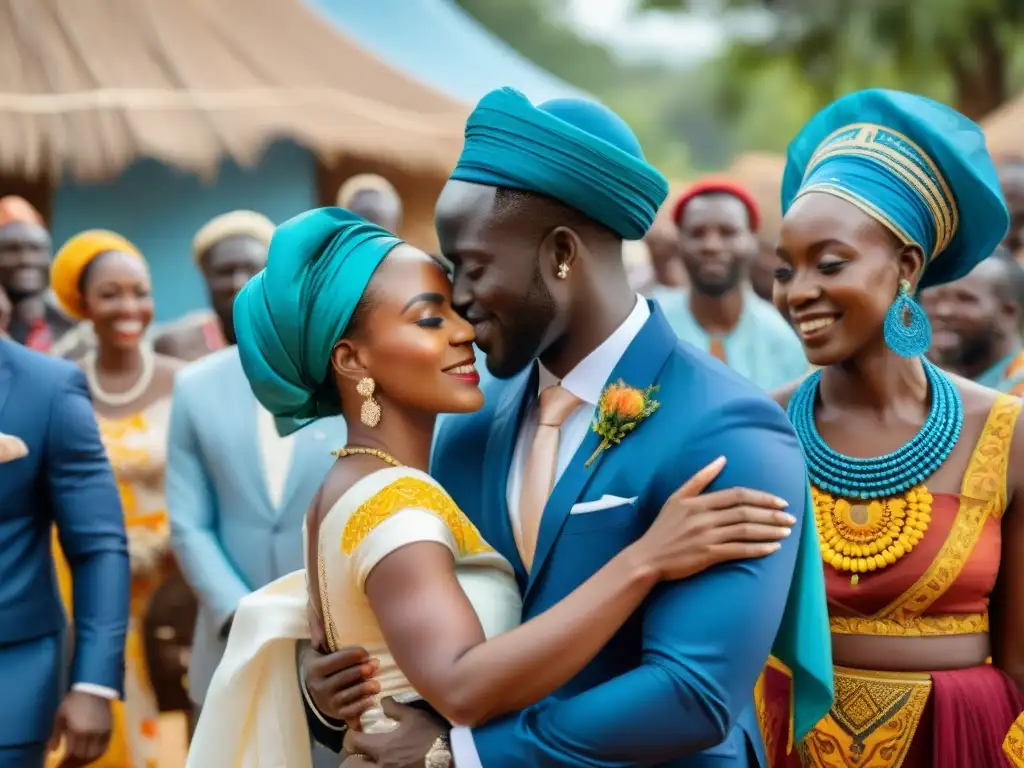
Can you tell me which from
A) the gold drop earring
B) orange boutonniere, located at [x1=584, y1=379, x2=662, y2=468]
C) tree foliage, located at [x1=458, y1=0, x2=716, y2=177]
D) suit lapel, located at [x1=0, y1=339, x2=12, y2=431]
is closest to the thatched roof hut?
suit lapel, located at [x1=0, y1=339, x2=12, y2=431]

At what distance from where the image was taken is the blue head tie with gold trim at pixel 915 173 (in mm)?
3176

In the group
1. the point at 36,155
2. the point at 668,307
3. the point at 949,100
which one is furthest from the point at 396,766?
the point at 949,100

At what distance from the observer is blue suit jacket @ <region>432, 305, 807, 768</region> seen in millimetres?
2383

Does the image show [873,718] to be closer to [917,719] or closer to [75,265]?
→ [917,719]

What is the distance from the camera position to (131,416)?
6.30m

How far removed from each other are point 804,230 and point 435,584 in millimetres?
1265

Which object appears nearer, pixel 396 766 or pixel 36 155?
pixel 396 766

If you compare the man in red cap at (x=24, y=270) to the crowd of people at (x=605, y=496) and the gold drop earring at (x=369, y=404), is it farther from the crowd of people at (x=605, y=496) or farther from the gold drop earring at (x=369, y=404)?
the gold drop earring at (x=369, y=404)

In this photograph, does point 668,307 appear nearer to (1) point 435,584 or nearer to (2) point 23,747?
(2) point 23,747

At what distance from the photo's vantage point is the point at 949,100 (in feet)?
82.9

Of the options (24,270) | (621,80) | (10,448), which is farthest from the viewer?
(621,80)

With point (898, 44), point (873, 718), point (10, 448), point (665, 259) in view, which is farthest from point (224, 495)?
point (898, 44)

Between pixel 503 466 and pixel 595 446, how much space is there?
0.88 feet

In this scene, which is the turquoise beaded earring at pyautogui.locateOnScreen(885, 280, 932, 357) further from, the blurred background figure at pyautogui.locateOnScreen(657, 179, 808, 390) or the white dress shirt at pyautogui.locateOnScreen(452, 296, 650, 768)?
the blurred background figure at pyautogui.locateOnScreen(657, 179, 808, 390)
